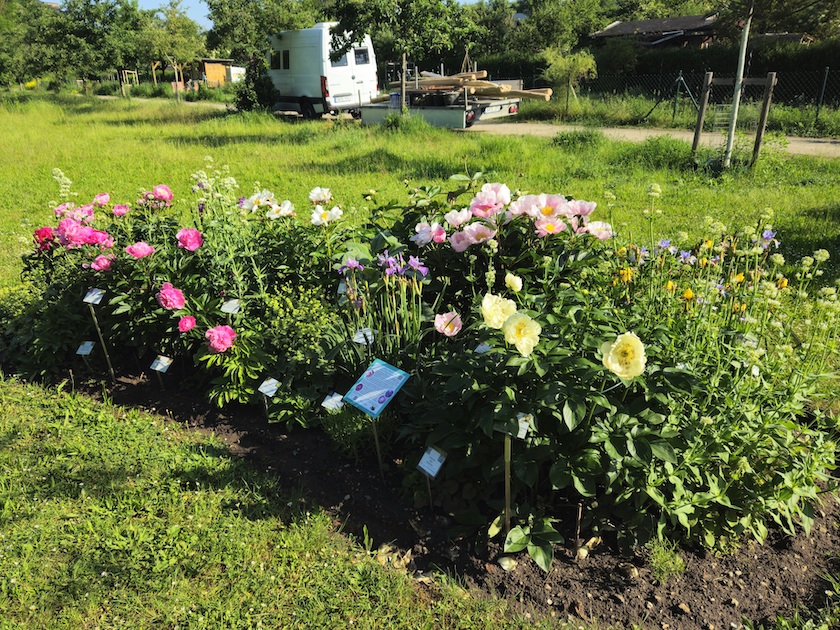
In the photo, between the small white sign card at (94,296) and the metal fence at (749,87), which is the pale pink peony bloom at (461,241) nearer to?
the small white sign card at (94,296)

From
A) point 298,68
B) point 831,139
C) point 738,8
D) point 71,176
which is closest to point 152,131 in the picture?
point 298,68

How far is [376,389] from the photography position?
233 cm

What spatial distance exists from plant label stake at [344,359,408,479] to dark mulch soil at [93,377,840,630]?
29 centimetres

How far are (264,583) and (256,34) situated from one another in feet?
71.2

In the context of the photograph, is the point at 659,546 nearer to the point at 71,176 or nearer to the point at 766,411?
the point at 766,411

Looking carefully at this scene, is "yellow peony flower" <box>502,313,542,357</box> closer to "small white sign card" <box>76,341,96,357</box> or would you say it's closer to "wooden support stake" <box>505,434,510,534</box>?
"wooden support stake" <box>505,434,510,534</box>

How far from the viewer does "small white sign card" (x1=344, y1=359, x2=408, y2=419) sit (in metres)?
2.26

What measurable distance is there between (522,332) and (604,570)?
955 mm

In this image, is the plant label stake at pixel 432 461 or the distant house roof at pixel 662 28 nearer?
the plant label stake at pixel 432 461

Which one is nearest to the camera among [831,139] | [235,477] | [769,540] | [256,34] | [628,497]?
[628,497]

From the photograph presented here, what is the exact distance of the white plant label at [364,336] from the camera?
259 cm

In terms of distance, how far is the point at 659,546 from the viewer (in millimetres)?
2104

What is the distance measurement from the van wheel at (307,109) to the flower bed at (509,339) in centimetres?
1377

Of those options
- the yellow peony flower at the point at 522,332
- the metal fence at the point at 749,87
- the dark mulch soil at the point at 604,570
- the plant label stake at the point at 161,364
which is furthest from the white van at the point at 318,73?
the yellow peony flower at the point at 522,332
